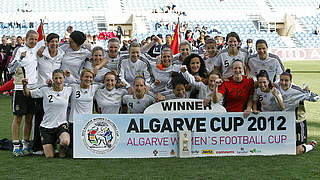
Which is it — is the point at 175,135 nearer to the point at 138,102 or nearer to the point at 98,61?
the point at 138,102

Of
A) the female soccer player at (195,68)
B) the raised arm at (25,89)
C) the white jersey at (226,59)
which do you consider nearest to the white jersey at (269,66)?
the white jersey at (226,59)

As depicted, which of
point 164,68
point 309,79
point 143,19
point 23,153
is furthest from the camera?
point 143,19

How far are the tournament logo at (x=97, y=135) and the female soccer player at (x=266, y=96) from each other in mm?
1928

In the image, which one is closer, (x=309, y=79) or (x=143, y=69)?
(x=143, y=69)

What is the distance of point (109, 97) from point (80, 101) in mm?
428

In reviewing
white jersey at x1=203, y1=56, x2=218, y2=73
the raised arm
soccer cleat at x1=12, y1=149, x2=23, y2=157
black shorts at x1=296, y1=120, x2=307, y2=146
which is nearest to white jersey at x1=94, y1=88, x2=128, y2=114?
the raised arm

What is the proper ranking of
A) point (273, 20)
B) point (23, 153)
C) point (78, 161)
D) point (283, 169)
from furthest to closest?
point (273, 20) < point (23, 153) < point (78, 161) < point (283, 169)

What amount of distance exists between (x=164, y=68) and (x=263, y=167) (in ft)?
7.64

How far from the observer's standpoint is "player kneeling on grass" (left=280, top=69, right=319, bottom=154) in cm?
642

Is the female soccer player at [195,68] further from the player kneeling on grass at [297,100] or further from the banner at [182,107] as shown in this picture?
the player kneeling on grass at [297,100]

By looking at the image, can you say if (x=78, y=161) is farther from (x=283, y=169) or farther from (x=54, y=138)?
(x=283, y=169)

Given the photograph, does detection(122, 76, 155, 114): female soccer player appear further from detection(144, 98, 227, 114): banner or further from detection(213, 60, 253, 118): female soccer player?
detection(213, 60, 253, 118): female soccer player

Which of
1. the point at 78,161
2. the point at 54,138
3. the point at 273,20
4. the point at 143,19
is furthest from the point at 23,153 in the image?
the point at 273,20

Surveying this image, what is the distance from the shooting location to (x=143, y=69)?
720 cm
